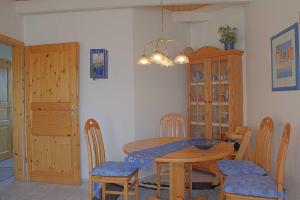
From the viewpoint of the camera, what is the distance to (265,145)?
2.51 metres

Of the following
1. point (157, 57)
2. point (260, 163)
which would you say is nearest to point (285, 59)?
point (260, 163)

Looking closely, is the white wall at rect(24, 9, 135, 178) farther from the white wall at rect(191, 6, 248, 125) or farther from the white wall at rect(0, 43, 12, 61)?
the white wall at rect(0, 43, 12, 61)

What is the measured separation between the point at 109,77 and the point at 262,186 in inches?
95.7

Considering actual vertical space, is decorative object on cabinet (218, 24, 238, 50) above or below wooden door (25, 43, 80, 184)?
above

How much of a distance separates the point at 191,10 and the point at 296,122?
2.64 metres

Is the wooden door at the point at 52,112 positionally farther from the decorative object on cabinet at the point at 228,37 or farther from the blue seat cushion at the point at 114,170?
the decorative object on cabinet at the point at 228,37

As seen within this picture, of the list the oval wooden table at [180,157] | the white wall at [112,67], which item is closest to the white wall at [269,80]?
the oval wooden table at [180,157]

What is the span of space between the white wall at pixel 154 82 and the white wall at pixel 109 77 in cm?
11

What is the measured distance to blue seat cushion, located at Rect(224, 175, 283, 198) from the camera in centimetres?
193

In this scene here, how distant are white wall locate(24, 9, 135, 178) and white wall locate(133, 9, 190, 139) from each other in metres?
0.11

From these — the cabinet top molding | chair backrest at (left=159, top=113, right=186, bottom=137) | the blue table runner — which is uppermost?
the cabinet top molding

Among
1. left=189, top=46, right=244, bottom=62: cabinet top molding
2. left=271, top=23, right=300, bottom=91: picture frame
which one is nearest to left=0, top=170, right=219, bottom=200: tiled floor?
left=271, top=23, right=300, bottom=91: picture frame

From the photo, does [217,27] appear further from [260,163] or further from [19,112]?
[19,112]

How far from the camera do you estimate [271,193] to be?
1.92 m
